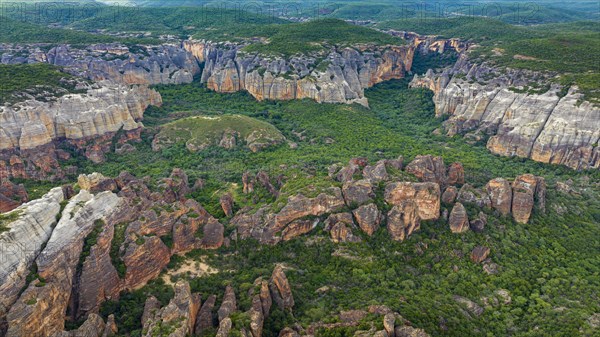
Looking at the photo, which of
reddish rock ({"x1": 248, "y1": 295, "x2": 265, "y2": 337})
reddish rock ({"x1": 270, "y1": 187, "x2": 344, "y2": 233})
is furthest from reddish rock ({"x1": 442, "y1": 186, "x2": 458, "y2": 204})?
reddish rock ({"x1": 248, "y1": 295, "x2": 265, "y2": 337})

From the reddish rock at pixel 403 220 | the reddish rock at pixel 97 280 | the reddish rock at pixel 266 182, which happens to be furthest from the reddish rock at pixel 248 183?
the reddish rock at pixel 97 280

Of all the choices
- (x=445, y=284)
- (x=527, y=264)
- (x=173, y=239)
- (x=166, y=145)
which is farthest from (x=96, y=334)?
(x=166, y=145)

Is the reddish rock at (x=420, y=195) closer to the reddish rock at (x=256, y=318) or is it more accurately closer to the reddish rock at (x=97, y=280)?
the reddish rock at (x=256, y=318)

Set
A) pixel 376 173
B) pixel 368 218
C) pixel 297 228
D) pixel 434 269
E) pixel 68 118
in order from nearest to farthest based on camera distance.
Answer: pixel 434 269 → pixel 368 218 → pixel 297 228 → pixel 376 173 → pixel 68 118

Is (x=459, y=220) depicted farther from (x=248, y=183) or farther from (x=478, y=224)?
(x=248, y=183)

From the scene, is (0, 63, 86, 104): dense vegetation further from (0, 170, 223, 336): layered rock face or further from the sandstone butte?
(0, 170, 223, 336): layered rock face

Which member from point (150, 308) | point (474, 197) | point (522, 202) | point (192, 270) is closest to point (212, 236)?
point (192, 270)
